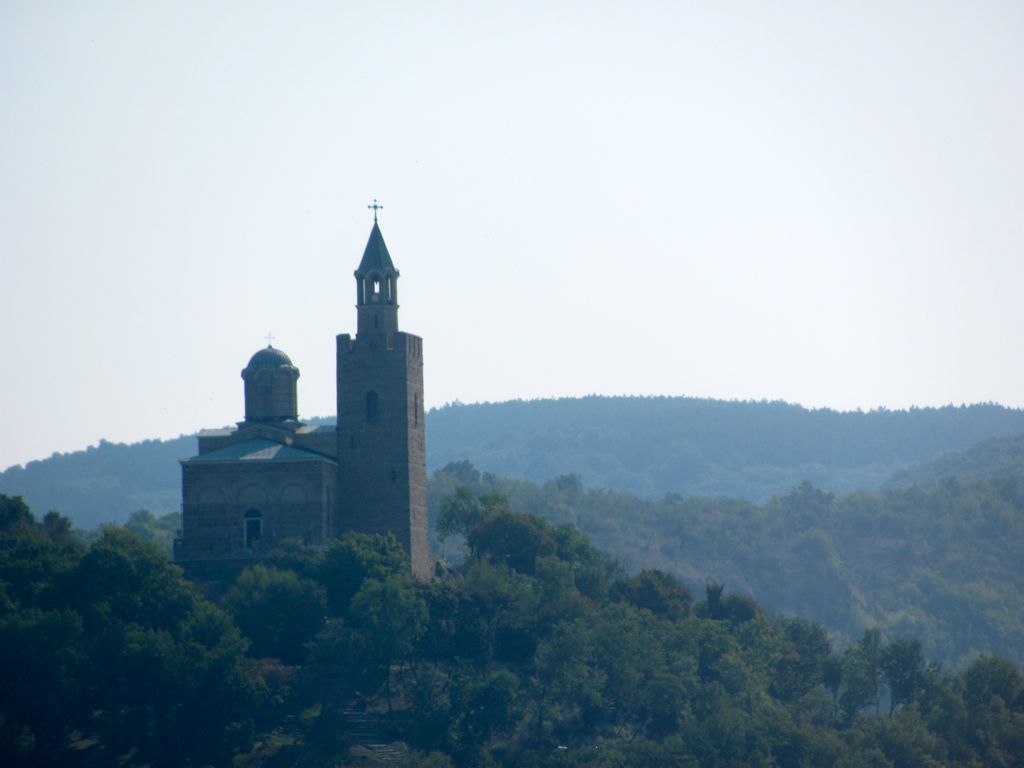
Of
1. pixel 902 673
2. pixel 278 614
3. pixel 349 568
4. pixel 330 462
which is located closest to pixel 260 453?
pixel 330 462

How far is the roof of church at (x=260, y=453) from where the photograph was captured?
3095 inches

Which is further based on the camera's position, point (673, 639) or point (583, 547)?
point (583, 547)

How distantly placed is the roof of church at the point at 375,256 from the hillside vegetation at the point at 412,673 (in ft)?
35.8

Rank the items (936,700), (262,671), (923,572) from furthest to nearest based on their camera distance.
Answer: (923,572), (936,700), (262,671)

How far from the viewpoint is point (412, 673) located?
73000 millimetres

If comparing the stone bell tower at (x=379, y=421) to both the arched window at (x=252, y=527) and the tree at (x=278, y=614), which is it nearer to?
the arched window at (x=252, y=527)

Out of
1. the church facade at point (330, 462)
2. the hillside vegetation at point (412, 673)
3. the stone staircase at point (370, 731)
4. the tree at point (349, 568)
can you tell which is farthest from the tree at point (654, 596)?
the stone staircase at point (370, 731)

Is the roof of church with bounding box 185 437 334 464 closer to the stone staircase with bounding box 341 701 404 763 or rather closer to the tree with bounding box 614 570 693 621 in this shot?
the stone staircase with bounding box 341 701 404 763

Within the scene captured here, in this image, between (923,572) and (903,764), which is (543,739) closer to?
(903,764)

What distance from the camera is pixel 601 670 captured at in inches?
2931

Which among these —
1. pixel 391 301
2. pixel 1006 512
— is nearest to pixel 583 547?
pixel 391 301

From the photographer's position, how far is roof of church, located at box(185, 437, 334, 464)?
78625 millimetres

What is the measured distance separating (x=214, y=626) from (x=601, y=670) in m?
14.0

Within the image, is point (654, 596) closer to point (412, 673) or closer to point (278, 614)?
point (412, 673)
